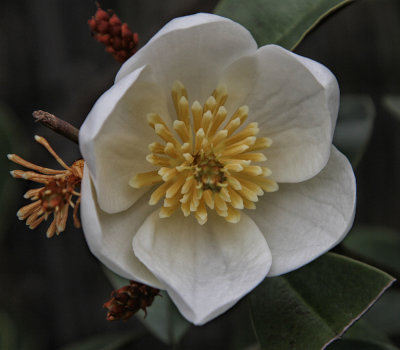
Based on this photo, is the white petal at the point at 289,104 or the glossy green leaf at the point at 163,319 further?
the glossy green leaf at the point at 163,319

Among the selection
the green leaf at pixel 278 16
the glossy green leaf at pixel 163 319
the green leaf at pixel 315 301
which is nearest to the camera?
the green leaf at pixel 315 301

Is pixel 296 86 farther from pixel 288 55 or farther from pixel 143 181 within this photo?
pixel 143 181

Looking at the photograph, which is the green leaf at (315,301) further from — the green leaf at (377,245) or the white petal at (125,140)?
the green leaf at (377,245)

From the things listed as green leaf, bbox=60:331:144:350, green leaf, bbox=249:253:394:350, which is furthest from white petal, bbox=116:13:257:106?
green leaf, bbox=60:331:144:350

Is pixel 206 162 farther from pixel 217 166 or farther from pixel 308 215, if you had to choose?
pixel 308 215

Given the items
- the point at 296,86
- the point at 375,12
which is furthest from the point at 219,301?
the point at 375,12

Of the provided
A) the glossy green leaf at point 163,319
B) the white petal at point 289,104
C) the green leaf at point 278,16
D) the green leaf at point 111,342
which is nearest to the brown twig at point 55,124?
the white petal at point 289,104
